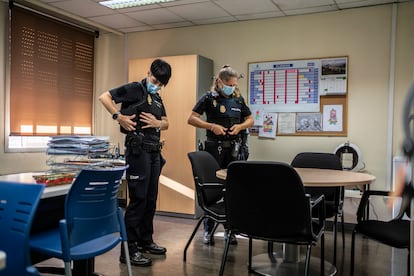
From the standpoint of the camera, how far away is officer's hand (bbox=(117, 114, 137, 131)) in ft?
9.41

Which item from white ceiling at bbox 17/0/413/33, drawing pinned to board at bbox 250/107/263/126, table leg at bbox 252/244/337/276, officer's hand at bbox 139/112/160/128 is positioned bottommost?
table leg at bbox 252/244/337/276

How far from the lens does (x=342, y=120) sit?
430cm

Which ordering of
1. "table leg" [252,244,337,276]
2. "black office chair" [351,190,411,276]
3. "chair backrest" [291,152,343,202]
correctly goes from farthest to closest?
"chair backrest" [291,152,343,202], "table leg" [252,244,337,276], "black office chair" [351,190,411,276]

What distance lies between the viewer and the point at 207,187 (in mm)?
2748

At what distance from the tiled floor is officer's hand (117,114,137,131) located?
105 centimetres

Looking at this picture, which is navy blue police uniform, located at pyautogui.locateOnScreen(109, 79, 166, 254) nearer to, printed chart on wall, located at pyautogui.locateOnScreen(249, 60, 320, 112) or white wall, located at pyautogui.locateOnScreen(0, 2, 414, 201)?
white wall, located at pyautogui.locateOnScreen(0, 2, 414, 201)

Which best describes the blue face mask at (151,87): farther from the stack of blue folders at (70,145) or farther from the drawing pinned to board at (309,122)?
the drawing pinned to board at (309,122)

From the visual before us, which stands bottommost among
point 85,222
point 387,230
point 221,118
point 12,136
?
point 387,230

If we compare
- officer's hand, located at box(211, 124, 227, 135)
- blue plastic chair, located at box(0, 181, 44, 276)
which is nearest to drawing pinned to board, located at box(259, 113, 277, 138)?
officer's hand, located at box(211, 124, 227, 135)

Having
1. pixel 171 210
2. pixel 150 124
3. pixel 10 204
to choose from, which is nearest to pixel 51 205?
pixel 10 204

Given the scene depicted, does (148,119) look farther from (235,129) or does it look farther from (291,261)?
(291,261)

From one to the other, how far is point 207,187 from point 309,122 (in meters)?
2.15

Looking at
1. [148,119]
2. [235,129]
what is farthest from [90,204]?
[235,129]

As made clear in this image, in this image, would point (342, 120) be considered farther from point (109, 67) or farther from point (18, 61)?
point (18, 61)
